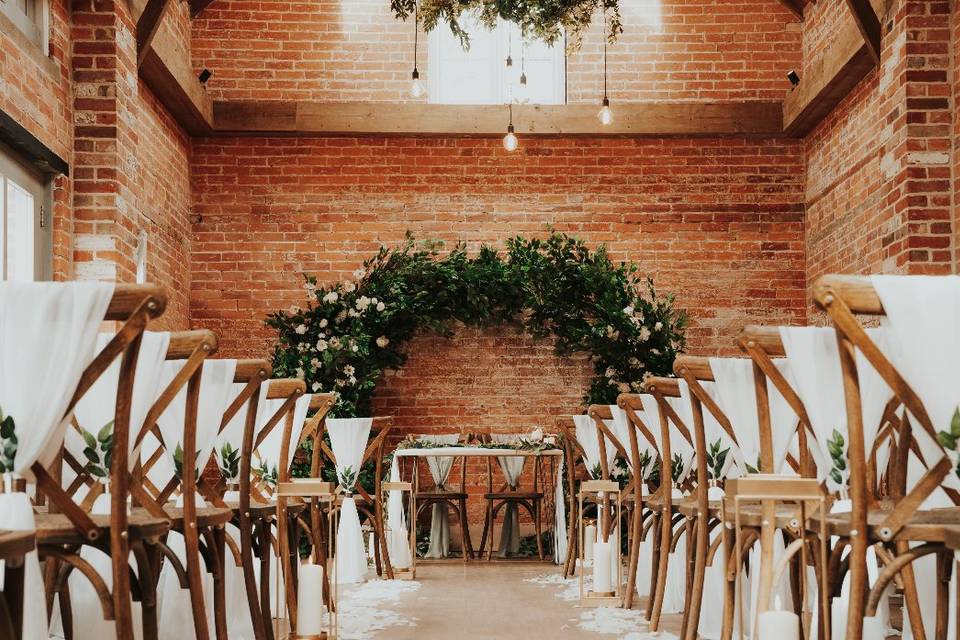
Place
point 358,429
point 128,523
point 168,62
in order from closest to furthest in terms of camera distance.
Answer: point 128,523, point 358,429, point 168,62

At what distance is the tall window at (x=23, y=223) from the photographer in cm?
600

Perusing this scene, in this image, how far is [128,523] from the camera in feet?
8.82

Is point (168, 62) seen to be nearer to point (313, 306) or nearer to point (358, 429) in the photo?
point (313, 306)

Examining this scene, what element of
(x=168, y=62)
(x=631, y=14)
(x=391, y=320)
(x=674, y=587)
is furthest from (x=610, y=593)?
(x=631, y=14)

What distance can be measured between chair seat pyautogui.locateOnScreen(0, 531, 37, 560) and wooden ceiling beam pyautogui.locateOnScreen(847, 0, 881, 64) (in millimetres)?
6612

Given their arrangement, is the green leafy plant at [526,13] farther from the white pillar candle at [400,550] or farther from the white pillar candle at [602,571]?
the white pillar candle at [400,550]

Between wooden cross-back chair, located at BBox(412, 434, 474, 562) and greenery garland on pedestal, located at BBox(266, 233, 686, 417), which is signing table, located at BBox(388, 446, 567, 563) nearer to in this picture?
wooden cross-back chair, located at BBox(412, 434, 474, 562)

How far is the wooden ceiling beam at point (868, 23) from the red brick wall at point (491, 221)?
2.21m

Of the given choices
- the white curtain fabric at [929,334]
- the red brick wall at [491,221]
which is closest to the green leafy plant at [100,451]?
the white curtain fabric at [929,334]

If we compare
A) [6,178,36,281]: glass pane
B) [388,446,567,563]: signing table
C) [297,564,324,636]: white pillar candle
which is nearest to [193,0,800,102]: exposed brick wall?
[388,446,567,563]: signing table

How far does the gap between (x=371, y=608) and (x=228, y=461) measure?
5.31 ft

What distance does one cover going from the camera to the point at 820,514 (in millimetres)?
2502

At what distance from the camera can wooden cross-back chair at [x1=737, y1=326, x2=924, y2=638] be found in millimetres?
2277

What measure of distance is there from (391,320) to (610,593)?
406 centimetres
